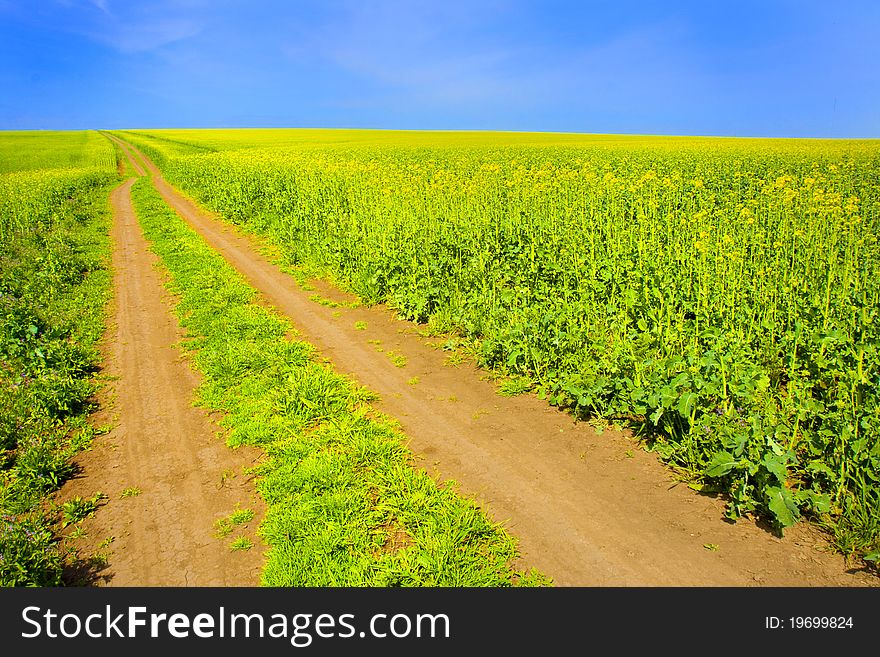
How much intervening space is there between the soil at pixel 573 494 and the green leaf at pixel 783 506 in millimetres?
196

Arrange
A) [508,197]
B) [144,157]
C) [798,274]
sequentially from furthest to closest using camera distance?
[144,157] → [508,197] → [798,274]

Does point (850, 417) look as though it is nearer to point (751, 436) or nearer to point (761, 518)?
point (751, 436)

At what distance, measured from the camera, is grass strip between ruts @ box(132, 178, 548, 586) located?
11.3 ft

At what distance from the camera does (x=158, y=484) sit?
449 centimetres

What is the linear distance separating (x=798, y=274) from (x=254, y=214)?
47.4ft

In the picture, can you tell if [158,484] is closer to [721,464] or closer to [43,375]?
[43,375]

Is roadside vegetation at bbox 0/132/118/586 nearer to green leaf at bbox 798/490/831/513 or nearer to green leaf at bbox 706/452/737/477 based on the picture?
green leaf at bbox 706/452/737/477

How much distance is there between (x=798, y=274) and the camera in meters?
7.28

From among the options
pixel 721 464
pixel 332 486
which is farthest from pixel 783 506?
pixel 332 486

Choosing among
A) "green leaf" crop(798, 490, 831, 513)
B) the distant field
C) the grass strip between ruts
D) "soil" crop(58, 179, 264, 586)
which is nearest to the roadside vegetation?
"soil" crop(58, 179, 264, 586)

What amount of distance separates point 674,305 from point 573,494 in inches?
132

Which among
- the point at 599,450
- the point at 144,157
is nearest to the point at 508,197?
the point at 599,450

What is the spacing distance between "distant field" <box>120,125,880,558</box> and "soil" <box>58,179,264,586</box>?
3.24m

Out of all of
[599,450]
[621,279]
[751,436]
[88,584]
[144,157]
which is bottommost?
[88,584]
